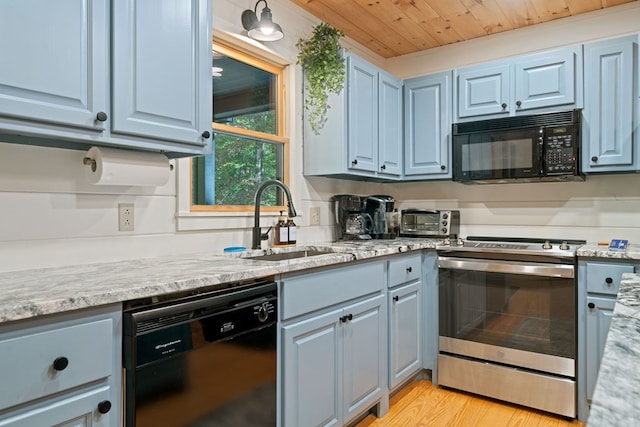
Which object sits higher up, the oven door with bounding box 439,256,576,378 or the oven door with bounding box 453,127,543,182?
the oven door with bounding box 453,127,543,182

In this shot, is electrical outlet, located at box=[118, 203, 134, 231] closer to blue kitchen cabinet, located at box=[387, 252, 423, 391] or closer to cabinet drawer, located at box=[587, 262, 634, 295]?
blue kitchen cabinet, located at box=[387, 252, 423, 391]

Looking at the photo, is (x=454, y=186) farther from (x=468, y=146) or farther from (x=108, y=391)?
(x=108, y=391)

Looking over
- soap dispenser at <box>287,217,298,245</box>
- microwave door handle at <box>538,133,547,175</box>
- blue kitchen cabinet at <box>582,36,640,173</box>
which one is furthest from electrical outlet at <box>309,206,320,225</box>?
blue kitchen cabinet at <box>582,36,640,173</box>

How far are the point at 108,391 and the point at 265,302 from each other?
601mm

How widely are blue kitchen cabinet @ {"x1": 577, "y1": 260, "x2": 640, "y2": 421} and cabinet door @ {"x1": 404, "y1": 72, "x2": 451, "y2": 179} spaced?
1.15 meters

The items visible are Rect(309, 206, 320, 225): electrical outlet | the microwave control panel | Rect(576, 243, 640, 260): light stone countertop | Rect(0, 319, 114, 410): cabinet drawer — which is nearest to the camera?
Rect(0, 319, 114, 410): cabinet drawer

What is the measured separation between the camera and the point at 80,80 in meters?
1.36

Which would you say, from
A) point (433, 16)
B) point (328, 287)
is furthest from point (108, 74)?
point (433, 16)

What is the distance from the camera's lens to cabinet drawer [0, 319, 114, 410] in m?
0.96

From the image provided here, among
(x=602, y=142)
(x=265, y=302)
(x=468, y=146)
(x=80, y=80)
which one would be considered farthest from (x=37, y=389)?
(x=602, y=142)

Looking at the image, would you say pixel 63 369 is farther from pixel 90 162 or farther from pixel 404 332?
pixel 404 332

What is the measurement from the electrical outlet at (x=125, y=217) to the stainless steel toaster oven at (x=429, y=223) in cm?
207

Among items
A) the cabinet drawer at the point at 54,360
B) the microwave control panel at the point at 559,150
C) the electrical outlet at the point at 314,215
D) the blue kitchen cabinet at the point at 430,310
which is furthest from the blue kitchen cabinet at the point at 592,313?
the cabinet drawer at the point at 54,360

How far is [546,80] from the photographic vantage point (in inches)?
108
